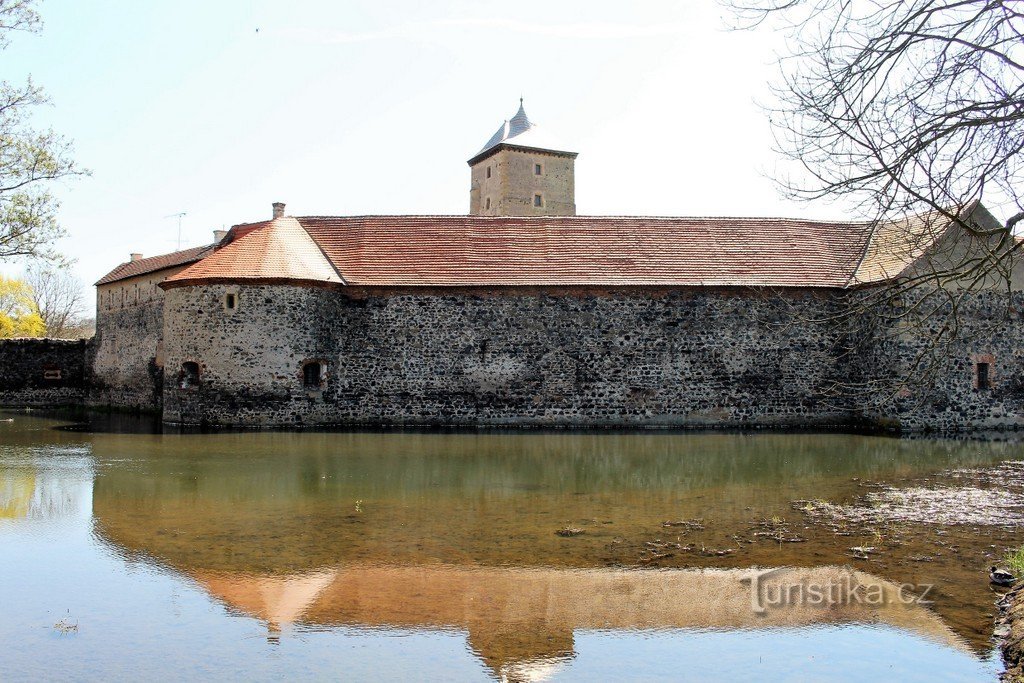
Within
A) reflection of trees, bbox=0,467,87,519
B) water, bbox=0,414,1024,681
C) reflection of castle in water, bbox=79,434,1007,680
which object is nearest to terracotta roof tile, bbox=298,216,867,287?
reflection of castle in water, bbox=79,434,1007,680

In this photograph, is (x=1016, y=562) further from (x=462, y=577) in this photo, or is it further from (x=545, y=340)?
(x=545, y=340)

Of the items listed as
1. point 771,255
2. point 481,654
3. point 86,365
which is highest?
point 771,255

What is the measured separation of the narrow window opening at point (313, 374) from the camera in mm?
18766

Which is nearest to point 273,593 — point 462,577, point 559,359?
point 462,577

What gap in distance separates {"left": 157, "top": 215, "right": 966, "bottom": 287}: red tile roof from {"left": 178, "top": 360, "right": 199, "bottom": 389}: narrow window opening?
1.77 m

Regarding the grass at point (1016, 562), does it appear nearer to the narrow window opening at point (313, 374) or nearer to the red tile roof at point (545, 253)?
the red tile roof at point (545, 253)

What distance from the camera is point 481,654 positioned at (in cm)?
491

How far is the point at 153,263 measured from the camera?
30.1 meters

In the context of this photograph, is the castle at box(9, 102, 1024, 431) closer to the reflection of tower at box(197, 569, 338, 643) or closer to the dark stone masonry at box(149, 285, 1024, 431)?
the dark stone masonry at box(149, 285, 1024, 431)

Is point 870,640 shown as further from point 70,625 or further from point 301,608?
point 70,625

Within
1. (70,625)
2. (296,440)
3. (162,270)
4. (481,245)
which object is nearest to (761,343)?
(481,245)

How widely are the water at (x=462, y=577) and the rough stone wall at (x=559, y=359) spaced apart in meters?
7.27

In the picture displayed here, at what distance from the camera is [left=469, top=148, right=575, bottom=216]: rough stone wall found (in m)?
41.9

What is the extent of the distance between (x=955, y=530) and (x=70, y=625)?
7.15m
